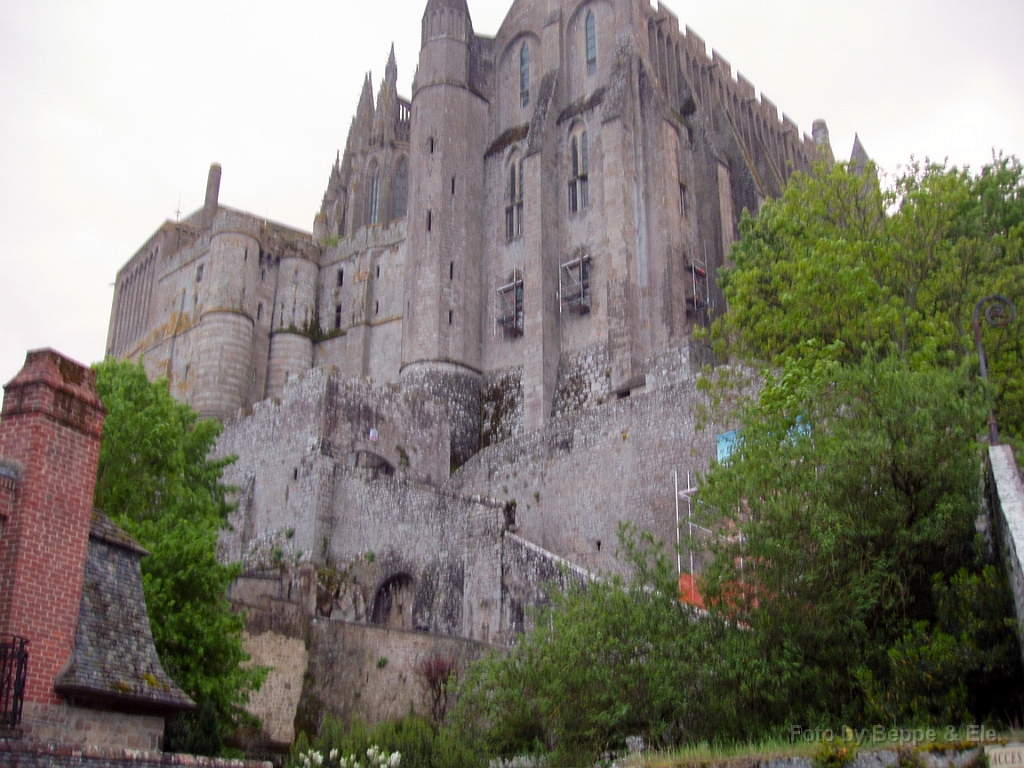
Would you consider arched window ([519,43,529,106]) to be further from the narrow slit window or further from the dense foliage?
the dense foliage

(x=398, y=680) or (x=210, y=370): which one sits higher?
(x=210, y=370)

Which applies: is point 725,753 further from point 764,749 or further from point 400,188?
point 400,188

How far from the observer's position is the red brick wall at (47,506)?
473 inches

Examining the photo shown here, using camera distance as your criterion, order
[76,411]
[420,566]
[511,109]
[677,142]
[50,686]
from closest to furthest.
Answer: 1. [50,686]
2. [76,411]
3. [420,566]
4. [677,142]
5. [511,109]

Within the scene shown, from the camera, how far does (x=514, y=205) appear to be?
47281 millimetres

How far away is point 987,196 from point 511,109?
92.3ft

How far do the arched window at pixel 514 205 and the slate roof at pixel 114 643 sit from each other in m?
34.1

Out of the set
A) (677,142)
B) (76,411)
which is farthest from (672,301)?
(76,411)

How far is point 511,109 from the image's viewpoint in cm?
4988

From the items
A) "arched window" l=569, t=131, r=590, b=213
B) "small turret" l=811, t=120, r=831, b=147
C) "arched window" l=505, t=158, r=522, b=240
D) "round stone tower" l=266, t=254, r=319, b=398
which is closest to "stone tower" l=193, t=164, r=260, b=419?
"round stone tower" l=266, t=254, r=319, b=398

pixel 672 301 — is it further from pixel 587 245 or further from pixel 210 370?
pixel 210 370

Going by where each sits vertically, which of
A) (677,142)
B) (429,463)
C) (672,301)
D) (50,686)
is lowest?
(50,686)

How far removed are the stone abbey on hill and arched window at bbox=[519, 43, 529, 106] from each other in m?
0.10

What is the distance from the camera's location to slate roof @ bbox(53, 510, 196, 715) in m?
12.4
